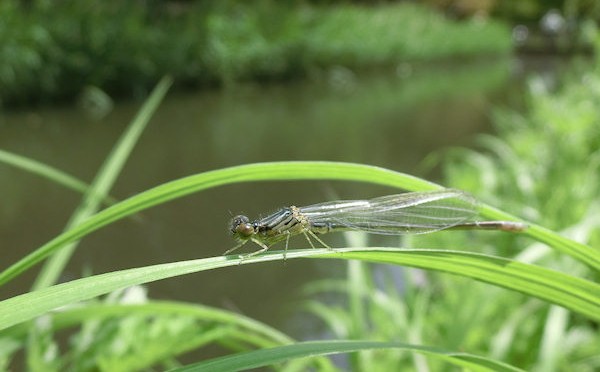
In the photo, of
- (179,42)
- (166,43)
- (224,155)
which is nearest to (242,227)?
(224,155)

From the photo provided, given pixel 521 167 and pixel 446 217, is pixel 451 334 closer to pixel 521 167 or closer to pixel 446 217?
pixel 446 217

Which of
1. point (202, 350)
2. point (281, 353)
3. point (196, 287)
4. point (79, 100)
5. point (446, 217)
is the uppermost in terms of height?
point (79, 100)

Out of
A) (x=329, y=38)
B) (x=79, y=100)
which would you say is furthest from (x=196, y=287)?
(x=329, y=38)

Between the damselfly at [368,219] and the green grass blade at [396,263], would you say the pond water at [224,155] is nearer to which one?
the damselfly at [368,219]

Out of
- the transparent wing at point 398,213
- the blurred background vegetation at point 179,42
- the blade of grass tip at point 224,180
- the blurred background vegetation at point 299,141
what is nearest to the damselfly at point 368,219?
the transparent wing at point 398,213

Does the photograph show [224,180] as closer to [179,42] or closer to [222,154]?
[222,154]

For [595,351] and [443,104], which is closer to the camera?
[595,351]
